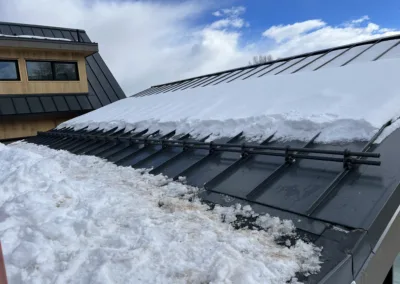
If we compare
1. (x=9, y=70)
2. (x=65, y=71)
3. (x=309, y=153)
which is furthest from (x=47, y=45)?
(x=309, y=153)

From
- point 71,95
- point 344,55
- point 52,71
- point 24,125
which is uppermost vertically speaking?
point 52,71

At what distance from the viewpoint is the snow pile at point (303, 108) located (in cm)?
335

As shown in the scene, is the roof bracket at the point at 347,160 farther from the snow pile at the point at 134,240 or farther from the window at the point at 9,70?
the window at the point at 9,70

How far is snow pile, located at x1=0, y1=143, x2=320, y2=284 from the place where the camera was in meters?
1.90

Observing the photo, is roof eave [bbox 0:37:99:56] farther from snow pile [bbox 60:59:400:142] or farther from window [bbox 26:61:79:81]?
snow pile [bbox 60:59:400:142]

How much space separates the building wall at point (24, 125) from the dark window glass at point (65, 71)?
74.1 inches

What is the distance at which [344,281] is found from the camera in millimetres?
1818

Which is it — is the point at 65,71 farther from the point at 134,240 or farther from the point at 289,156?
the point at 134,240

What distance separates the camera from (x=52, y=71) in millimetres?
13508

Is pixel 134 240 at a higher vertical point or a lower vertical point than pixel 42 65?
lower

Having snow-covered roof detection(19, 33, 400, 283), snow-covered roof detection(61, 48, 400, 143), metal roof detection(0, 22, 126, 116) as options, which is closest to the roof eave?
metal roof detection(0, 22, 126, 116)

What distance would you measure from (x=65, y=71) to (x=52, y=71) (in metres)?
0.63

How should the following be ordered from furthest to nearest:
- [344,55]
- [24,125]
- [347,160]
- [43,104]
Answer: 1. [24,125]
2. [43,104]
3. [344,55]
4. [347,160]

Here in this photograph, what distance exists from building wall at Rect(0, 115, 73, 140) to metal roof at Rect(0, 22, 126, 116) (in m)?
0.66
